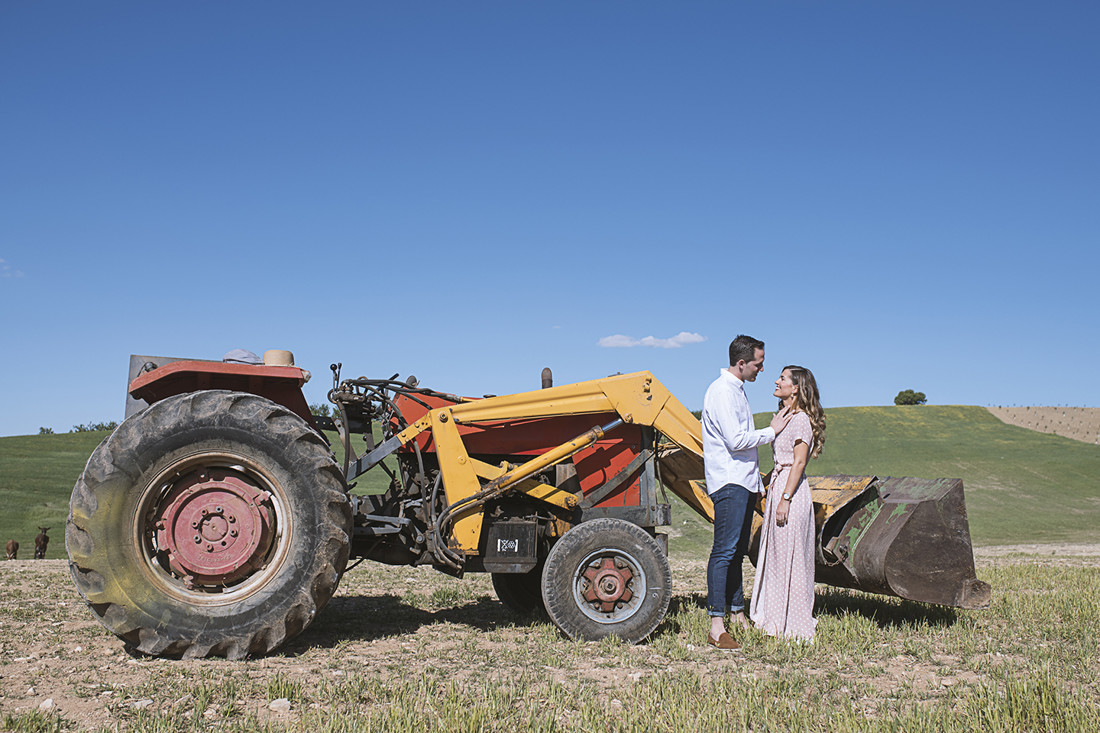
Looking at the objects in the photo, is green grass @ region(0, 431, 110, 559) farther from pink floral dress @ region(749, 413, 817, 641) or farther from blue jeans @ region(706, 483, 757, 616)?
pink floral dress @ region(749, 413, 817, 641)

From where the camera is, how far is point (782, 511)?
582 cm

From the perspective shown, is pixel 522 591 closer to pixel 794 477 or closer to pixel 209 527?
pixel 794 477

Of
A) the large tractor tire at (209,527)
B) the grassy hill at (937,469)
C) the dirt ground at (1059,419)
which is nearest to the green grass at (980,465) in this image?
the grassy hill at (937,469)

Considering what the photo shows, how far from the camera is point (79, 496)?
15.6 ft

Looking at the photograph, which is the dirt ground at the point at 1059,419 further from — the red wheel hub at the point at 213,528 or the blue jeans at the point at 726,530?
the red wheel hub at the point at 213,528

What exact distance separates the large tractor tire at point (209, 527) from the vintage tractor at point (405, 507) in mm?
10

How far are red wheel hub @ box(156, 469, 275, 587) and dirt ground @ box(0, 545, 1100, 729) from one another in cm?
55

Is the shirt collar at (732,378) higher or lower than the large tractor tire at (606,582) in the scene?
higher

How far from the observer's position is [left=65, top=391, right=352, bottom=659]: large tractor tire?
4719 mm

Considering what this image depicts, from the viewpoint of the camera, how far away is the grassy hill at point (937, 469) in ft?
62.5

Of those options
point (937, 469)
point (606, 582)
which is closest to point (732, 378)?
point (606, 582)

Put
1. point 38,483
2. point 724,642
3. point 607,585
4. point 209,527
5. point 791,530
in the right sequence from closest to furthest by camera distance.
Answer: point 209,527, point 724,642, point 607,585, point 791,530, point 38,483

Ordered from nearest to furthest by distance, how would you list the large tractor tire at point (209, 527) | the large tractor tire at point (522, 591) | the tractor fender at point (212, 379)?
the large tractor tire at point (209, 527) → the tractor fender at point (212, 379) → the large tractor tire at point (522, 591)

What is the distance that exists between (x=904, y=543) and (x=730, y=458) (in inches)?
59.1
